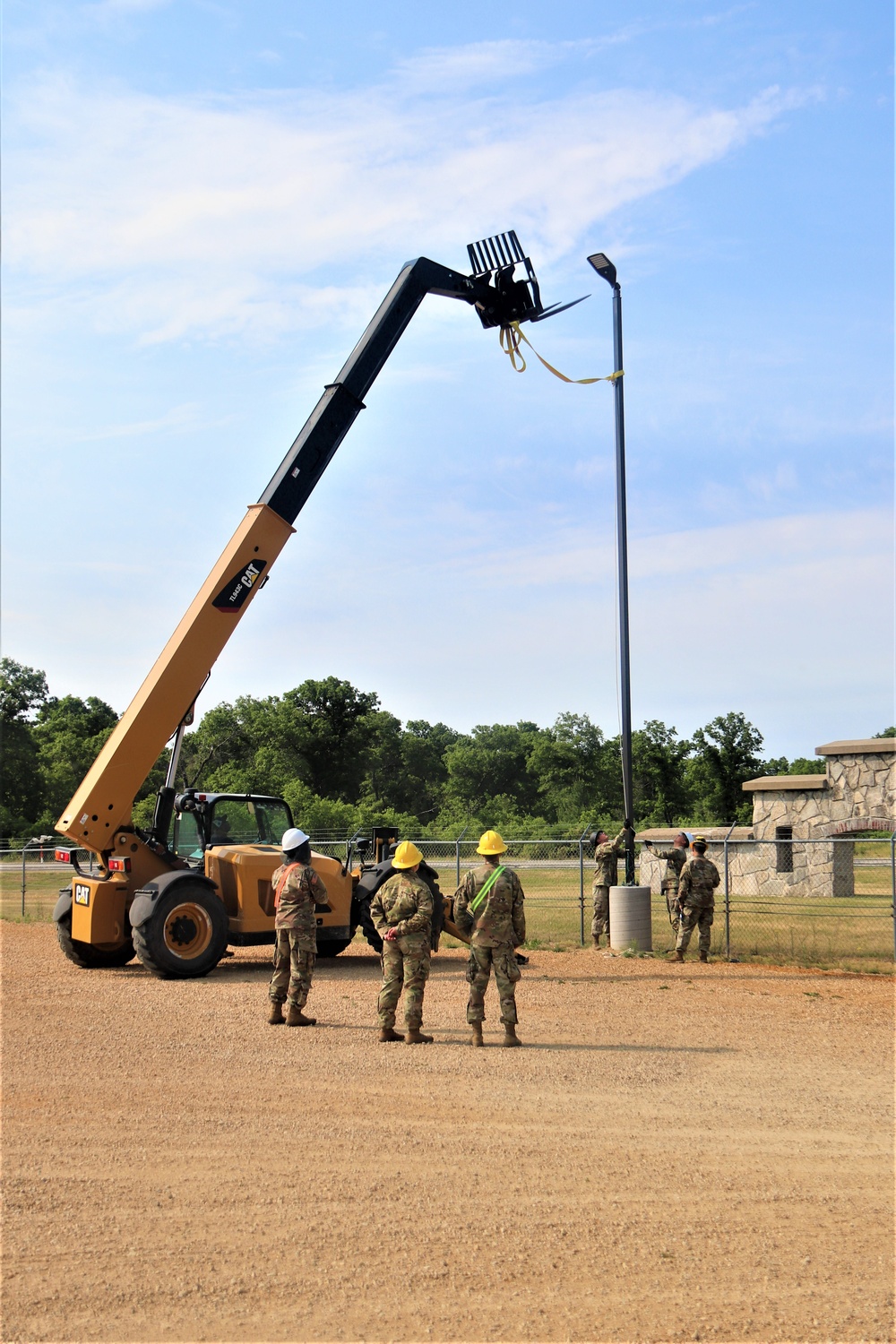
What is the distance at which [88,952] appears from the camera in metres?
14.4

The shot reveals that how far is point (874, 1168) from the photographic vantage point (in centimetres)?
646

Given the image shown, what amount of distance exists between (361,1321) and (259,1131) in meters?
2.71

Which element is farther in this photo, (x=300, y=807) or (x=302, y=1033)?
(x=300, y=807)

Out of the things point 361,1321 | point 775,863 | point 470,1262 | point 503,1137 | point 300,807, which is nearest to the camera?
point 361,1321

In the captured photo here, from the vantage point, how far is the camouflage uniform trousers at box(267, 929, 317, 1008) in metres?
10.3

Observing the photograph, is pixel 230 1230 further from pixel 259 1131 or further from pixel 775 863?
pixel 775 863

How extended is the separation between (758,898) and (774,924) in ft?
4.67

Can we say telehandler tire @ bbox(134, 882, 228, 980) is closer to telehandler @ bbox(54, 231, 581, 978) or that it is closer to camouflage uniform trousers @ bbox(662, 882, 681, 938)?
telehandler @ bbox(54, 231, 581, 978)

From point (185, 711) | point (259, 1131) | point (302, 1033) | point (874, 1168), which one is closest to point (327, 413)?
point (185, 711)

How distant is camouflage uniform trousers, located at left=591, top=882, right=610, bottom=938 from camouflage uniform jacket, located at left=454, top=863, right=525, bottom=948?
7361 millimetres

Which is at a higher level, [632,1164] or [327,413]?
[327,413]

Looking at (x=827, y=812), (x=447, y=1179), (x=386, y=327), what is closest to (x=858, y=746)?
(x=827, y=812)

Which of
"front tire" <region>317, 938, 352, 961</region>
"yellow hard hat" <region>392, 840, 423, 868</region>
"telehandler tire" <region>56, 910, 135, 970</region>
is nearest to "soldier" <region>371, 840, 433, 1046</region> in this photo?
"yellow hard hat" <region>392, 840, 423, 868</region>

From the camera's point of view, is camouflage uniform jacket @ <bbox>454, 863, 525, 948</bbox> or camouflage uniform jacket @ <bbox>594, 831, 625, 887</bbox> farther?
camouflage uniform jacket @ <bbox>594, 831, 625, 887</bbox>
